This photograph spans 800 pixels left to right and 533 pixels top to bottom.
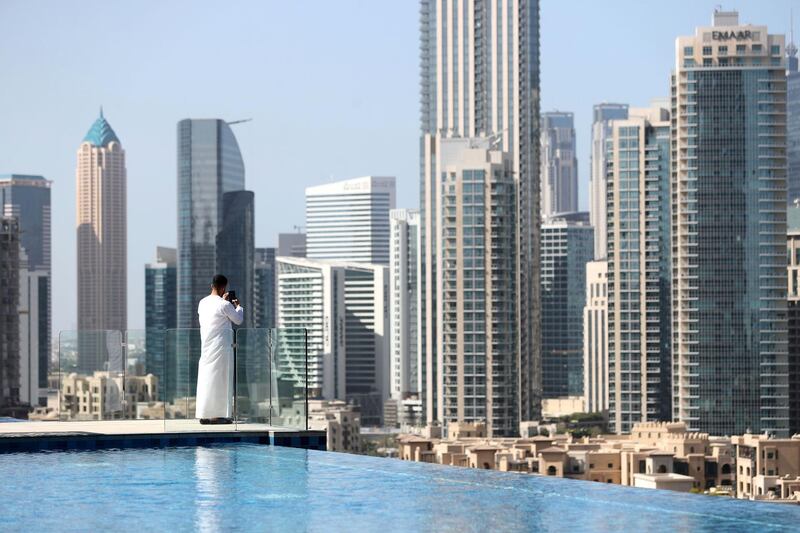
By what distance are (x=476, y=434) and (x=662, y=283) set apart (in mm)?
18760

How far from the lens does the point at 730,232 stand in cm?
9431

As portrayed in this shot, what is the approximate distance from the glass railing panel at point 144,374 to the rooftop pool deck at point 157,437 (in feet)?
3.14

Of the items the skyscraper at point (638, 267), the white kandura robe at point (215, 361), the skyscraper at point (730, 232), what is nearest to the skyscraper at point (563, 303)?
the skyscraper at point (638, 267)

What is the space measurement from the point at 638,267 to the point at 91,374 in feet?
303

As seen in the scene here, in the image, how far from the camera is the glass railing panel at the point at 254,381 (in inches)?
533

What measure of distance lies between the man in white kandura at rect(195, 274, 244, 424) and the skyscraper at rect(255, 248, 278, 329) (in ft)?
471

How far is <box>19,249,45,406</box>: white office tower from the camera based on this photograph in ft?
326

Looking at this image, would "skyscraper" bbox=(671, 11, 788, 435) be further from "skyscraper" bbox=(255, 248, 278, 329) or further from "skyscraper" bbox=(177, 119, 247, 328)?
"skyscraper" bbox=(177, 119, 247, 328)

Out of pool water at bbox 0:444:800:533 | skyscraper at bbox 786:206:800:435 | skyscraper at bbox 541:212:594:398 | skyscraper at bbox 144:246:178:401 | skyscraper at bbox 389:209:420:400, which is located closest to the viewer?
pool water at bbox 0:444:800:533

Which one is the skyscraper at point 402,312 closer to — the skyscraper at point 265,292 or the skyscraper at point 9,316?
the skyscraper at point 265,292

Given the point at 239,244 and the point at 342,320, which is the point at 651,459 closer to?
the point at 342,320

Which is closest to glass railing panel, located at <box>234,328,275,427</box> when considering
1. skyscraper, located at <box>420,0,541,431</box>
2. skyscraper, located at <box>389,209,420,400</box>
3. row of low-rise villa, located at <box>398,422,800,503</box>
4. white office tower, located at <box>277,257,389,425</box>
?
row of low-rise villa, located at <box>398,422,800,503</box>

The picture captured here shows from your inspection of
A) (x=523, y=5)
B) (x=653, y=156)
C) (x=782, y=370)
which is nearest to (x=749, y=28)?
(x=653, y=156)

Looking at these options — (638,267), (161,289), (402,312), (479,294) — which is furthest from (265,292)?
(638,267)
